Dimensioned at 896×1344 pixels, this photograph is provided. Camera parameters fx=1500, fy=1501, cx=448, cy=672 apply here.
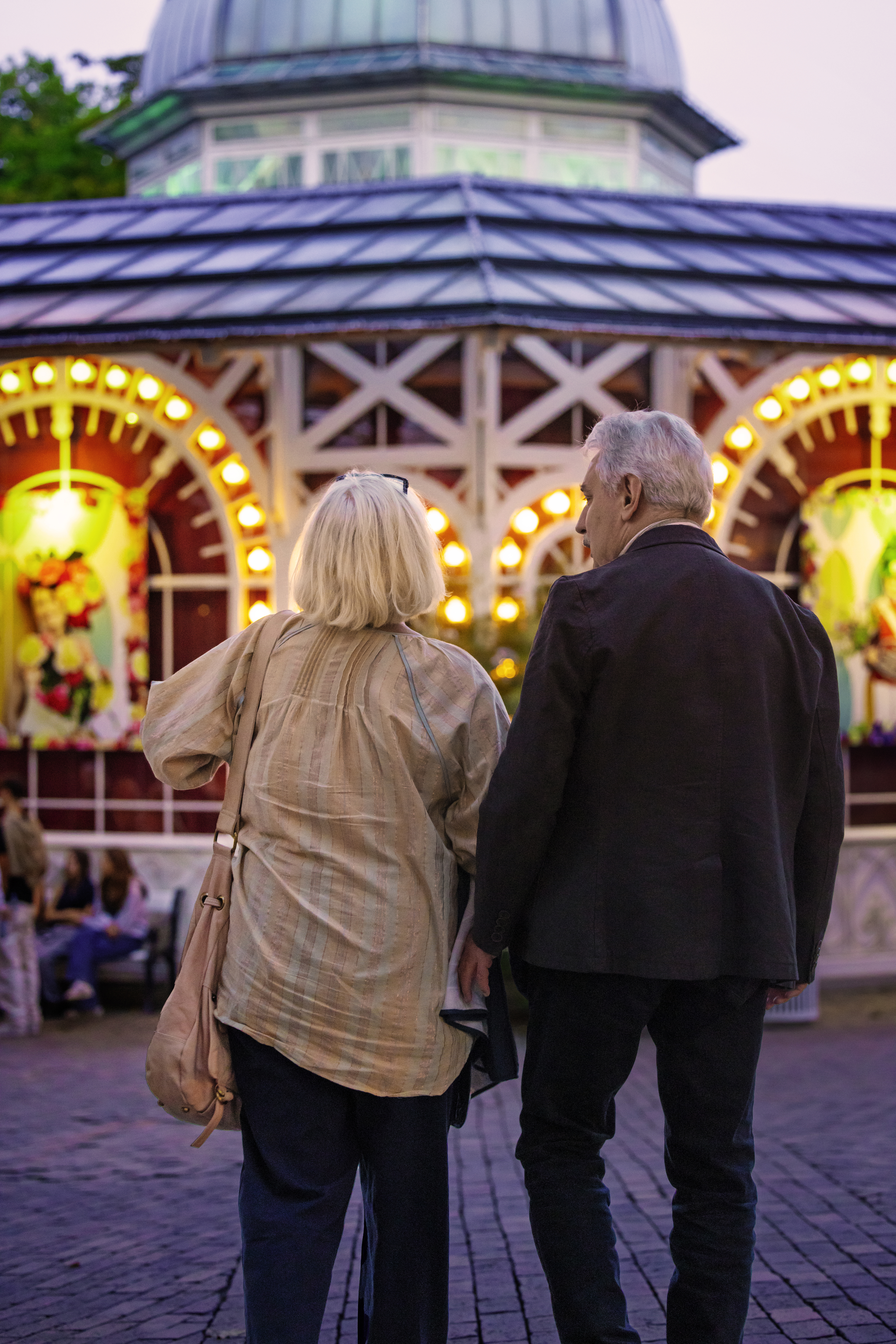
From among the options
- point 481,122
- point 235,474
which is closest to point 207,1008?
point 235,474

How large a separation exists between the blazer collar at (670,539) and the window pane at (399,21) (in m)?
12.3

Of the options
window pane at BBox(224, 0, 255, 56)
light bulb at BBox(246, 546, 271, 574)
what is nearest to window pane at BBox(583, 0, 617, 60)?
window pane at BBox(224, 0, 255, 56)

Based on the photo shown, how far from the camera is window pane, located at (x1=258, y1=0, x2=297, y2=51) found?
1421 cm

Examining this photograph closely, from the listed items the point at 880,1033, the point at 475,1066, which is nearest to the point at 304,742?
the point at 475,1066

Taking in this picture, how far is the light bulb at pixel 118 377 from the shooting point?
10375 mm

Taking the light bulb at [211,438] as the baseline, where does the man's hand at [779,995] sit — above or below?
below

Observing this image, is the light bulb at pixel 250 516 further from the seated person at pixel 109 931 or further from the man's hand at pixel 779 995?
the man's hand at pixel 779 995

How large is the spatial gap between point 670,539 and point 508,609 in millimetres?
6959

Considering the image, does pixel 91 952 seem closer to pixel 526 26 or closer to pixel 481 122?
pixel 481 122

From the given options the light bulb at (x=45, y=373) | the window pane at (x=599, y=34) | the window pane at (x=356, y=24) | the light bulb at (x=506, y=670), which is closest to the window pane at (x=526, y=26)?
the window pane at (x=599, y=34)

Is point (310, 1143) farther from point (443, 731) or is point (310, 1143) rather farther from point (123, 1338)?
point (123, 1338)

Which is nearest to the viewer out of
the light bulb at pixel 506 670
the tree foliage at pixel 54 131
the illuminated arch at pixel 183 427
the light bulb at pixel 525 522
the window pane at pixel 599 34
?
the light bulb at pixel 506 670

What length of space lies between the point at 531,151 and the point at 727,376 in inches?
187

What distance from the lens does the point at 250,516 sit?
408 inches
